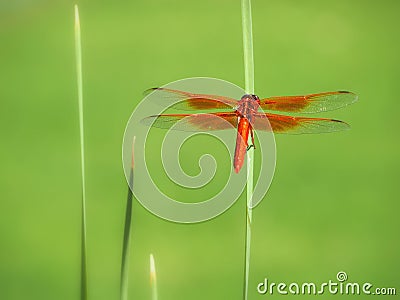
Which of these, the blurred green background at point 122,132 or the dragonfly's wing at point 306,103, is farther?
the blurred green background at point 122,132

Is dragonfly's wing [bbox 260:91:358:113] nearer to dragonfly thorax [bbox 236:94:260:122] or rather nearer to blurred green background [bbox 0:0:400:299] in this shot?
dragonfly thorax [bbox 236:94:260:122]

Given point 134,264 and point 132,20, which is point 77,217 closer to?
point 134,264

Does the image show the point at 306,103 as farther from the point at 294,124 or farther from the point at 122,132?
the point at 122,132

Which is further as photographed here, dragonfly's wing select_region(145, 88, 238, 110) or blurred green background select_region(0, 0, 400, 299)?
blurred green background select_region(0, 0, 400, 299)

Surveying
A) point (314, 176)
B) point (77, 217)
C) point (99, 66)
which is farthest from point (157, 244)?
point (99, 66)

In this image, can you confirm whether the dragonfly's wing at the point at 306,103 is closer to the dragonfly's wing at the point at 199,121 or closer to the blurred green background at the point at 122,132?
the dragonfly's wing at the point at 199,121

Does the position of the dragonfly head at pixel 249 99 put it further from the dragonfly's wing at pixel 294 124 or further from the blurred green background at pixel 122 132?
the blurred green background at pixel 122 132

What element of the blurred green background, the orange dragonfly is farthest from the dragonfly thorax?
the blurred green background

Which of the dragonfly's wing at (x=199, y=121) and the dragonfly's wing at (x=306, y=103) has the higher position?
the dragonfly's wing at (x=306, y=103)

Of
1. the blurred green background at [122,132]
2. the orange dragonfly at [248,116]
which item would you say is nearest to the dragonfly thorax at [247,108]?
the orange dragonfly at [248,116]
